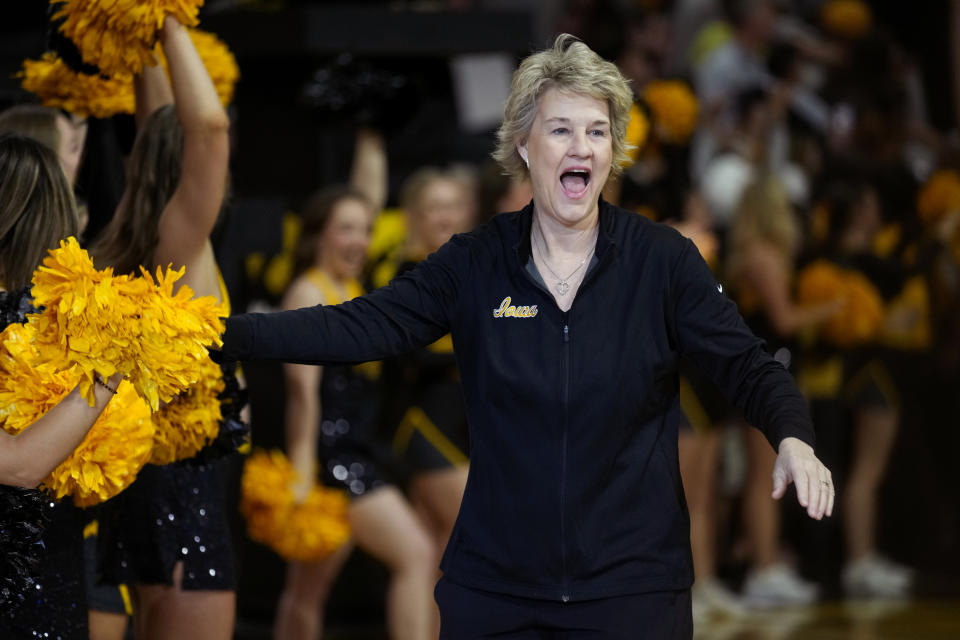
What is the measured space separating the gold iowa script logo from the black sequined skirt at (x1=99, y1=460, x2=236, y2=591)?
1009 millimetres

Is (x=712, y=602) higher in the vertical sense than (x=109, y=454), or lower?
lower

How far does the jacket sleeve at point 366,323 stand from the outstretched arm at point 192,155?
2.00 feet

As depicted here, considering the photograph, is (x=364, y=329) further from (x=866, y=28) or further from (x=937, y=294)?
(x=866, y=28)

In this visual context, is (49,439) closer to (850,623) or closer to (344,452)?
(344,452)

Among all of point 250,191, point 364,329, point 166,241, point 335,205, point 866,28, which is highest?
point 866,28

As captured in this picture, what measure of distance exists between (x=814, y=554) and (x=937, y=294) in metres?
1.77

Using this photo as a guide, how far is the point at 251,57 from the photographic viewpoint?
24.5 feet

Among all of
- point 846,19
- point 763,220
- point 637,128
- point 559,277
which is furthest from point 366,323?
point 846,19

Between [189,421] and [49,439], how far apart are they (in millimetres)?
748

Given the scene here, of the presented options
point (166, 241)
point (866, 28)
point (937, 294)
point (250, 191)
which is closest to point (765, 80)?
point (866, 28)

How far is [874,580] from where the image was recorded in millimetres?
8141

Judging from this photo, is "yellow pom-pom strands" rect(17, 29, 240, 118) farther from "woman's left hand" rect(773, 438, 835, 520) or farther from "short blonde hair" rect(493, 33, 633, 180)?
"woman's left hand" rect(773, 438, 835, 520)

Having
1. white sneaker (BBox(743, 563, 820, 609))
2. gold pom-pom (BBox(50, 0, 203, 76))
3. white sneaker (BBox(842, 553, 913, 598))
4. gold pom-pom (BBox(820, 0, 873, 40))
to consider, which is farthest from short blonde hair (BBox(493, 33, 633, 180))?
gold pom-pom (BBox(820, 0, 873, 40))

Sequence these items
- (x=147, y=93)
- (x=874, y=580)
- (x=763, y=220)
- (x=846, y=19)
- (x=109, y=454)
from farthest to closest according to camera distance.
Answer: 1. (x=846, y=19)
2. (x=874, y=580)
3. (x=763, y=220)
4. (x=147, y=93)
5. (x=109, y=454)
